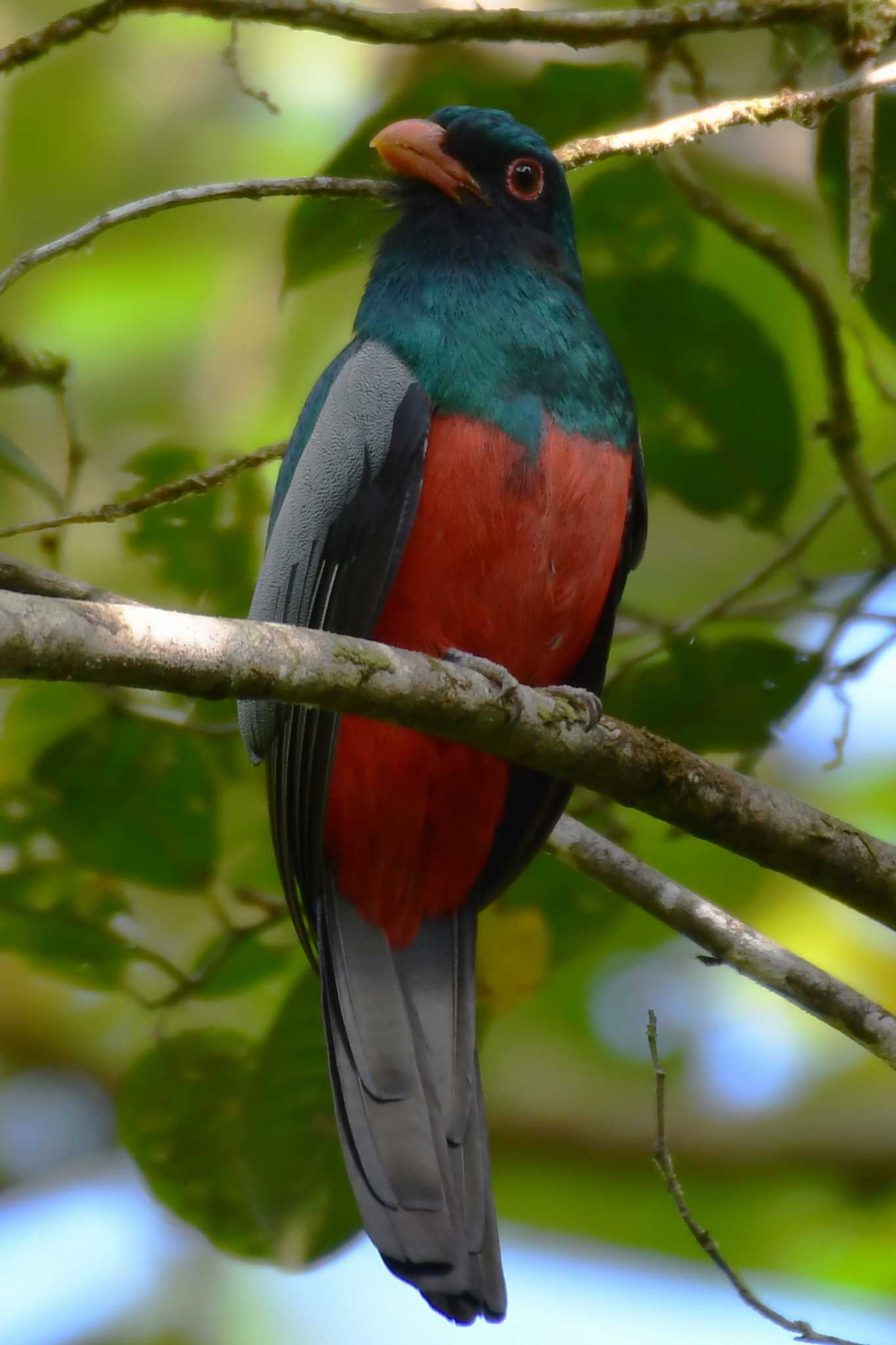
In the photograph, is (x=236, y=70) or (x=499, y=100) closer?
(x=236, y=70)

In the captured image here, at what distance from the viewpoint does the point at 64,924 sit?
3.87 m

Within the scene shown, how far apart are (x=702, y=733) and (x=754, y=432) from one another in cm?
76

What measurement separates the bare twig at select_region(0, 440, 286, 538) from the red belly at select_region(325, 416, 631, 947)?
1.25 ft

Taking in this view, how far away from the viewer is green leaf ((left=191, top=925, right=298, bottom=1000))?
388cm

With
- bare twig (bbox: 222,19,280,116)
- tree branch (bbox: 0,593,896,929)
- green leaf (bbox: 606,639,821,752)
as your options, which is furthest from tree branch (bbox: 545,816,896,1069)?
bare twig (bbox: 222,19,280,116)

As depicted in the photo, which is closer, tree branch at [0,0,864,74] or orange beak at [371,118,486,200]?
tree branch at [0,0,864,74]

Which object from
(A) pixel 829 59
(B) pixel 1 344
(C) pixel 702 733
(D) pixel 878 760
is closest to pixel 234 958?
(C) pixel 702 733

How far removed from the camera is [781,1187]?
17.6 ft

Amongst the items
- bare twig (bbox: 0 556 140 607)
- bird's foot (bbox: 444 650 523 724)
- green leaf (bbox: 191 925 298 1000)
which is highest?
bird's foot (bbox: 444 650 523 724)

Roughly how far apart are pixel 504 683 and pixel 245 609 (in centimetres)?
136

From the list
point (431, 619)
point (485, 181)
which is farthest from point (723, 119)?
point (431, 619)

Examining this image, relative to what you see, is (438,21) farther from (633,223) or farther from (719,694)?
(719,694)

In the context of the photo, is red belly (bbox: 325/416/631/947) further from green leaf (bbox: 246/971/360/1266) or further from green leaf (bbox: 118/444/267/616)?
green leaf (bbox: 118/444/267/616)

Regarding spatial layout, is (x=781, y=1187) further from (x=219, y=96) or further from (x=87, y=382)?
(x=219, y=96)
